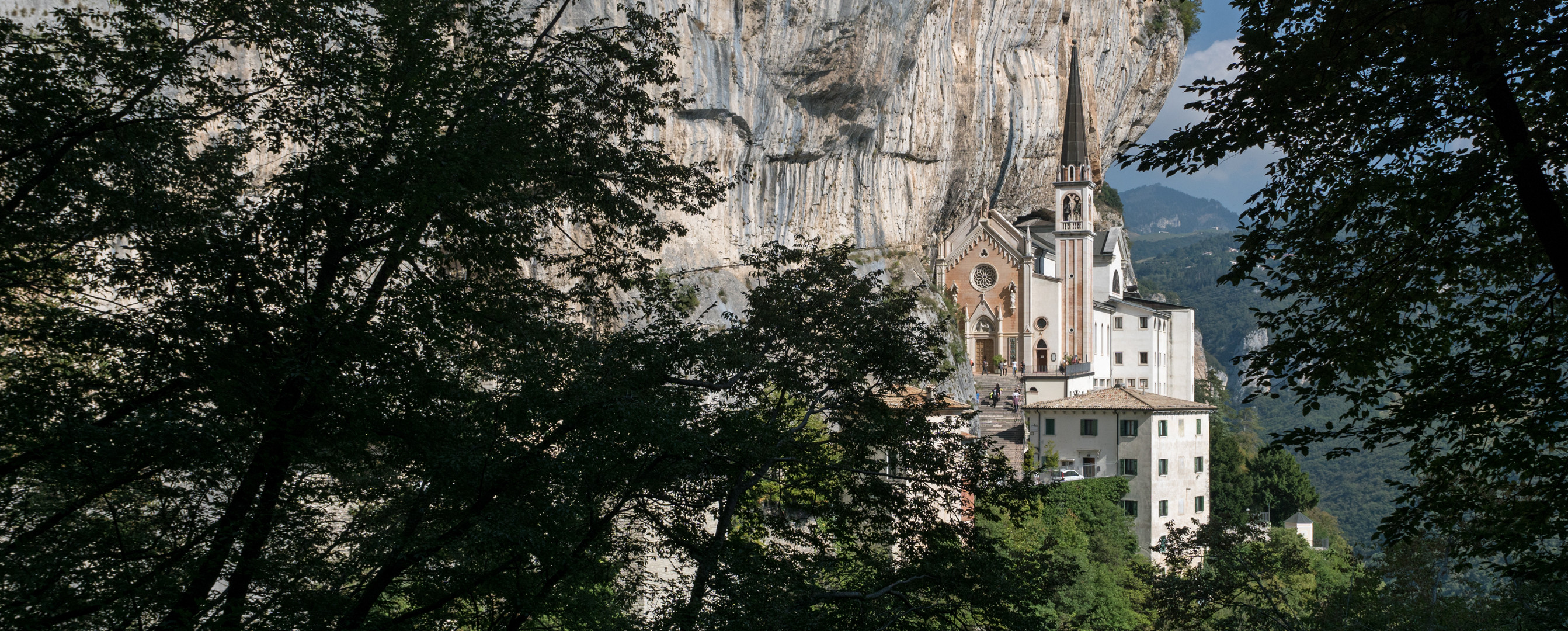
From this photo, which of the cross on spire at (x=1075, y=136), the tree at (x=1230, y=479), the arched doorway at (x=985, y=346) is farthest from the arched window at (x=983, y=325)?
the tree at (x=1230, y=479)

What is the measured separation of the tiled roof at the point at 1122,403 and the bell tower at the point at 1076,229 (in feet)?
50.4

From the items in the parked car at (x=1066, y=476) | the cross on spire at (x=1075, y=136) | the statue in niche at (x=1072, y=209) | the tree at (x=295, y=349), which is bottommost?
the tree at (x=295, y=349)

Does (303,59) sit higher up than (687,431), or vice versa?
(303,59)

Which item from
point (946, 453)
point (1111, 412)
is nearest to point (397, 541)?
point (946, 453)

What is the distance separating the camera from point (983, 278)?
5709 centimetres

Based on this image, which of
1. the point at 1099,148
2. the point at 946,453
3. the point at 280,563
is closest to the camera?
the point at 280,563

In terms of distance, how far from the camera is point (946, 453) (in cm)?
1120

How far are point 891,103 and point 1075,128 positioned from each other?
54.8ft

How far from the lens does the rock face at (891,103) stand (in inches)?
1463

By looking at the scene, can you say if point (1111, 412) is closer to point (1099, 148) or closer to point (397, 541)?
point (1099, 148)

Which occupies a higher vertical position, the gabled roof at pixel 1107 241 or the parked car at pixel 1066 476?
the gabled roof at pixel 1107 241

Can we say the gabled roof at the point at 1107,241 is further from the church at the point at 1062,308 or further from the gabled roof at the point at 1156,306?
the gabled roof at the point at 1156,306

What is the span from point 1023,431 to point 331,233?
3659cm

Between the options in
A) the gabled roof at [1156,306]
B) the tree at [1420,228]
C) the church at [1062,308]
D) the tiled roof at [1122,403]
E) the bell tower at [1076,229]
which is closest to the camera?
the tree at [1420,228]
